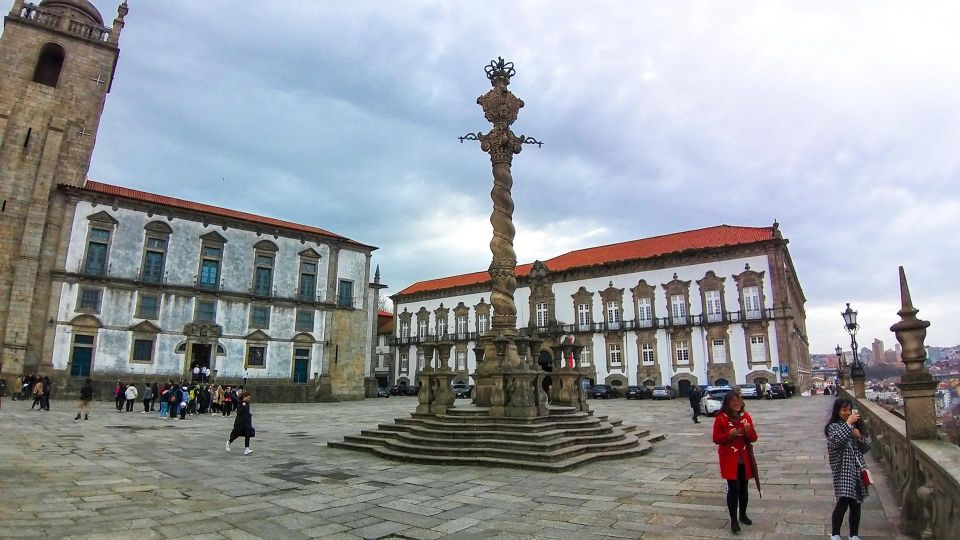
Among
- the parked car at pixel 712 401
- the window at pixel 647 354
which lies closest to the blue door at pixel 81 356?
the parked car at pixel 712 401

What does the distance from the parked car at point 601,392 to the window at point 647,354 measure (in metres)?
3.81

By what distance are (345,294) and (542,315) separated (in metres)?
18.9

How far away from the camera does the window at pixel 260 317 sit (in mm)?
34500

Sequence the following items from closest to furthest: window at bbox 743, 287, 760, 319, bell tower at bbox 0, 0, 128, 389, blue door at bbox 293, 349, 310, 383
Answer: bell tower at bbox 0, 0, 128, 389 < blue door at bbox 293, 349, 310, 383 < window at bbox 743, 287, 760, 319

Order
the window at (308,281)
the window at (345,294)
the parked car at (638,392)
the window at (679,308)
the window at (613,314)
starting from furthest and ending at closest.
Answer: the window at (613,314), the window at (679,308), the parked car at (638,392), the window at (345,294), the window at (308,281)

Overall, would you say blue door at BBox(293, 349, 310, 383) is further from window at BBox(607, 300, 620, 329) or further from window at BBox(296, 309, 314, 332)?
window at BBox(607, 300, 620, 329)

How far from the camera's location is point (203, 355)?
32188mm

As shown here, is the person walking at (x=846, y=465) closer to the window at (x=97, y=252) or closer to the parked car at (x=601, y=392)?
the window at (x=97, y=252)

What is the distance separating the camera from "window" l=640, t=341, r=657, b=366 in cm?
4147

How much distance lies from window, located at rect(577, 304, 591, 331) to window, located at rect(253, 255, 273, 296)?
25.7 meters

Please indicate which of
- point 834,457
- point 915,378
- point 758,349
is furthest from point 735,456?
point 758,349

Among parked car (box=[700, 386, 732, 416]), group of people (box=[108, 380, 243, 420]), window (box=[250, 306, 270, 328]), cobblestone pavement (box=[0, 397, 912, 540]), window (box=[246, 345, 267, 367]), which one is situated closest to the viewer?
cobblestone pavement (box=[0, 397, 912, 540])

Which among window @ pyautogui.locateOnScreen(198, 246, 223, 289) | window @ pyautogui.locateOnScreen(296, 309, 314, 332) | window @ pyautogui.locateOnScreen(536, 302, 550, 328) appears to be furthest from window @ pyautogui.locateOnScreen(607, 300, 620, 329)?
window @ pyautogui.locateOnScreen(198, 246, 223, 289)

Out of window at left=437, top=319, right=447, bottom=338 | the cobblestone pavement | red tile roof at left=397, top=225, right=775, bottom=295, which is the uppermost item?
red tile roof at left=397, top=225, right=775, bottom=295
